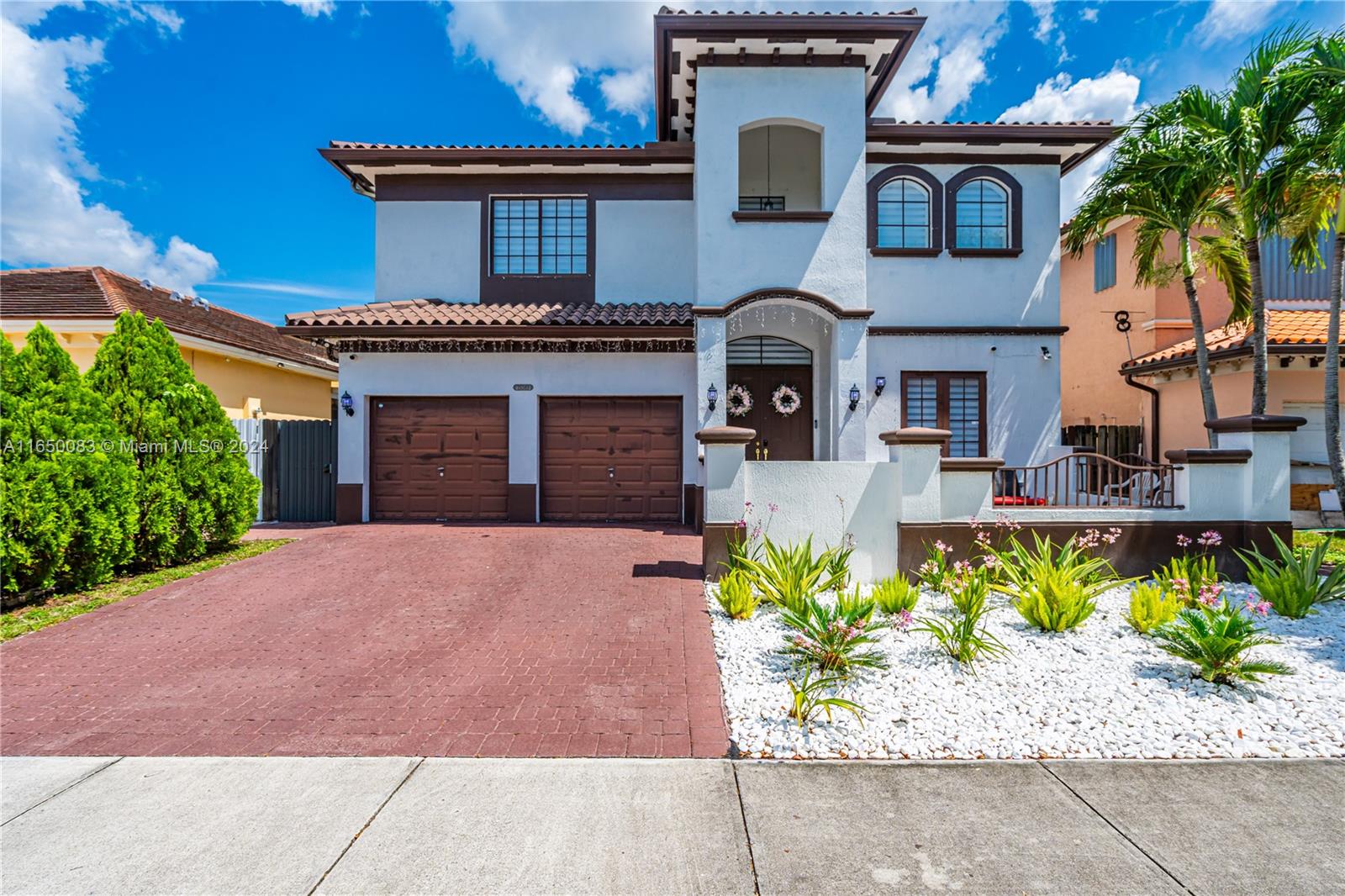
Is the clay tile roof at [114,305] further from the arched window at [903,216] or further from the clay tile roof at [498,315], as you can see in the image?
the arched window at [903,216]

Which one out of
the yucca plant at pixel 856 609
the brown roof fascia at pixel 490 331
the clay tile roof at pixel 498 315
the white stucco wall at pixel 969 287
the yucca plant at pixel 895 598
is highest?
the white stucco wall at pixel 969 287

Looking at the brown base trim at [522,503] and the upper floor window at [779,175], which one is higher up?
A: the upper floor window at [779,175]

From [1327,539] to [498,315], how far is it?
13.4m

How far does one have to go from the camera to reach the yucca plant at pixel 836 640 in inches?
198

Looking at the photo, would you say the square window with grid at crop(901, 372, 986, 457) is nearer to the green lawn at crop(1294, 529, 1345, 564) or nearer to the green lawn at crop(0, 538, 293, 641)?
the green lawn at crop(1294, 529, 1345, 564)

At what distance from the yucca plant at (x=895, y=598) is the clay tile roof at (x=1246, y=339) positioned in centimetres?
969

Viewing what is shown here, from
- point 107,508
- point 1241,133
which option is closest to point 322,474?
point 107,508

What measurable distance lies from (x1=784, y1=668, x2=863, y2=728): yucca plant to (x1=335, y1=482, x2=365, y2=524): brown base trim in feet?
33.9

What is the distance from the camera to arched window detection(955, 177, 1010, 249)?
1254 centimetres

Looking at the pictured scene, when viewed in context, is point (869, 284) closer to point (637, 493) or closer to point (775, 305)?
point (775, 305)

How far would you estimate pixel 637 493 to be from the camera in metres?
12.3

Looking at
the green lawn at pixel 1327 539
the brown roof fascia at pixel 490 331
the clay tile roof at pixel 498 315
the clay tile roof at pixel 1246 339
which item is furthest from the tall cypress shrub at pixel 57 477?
the clay tile roof at pixel 1246 339

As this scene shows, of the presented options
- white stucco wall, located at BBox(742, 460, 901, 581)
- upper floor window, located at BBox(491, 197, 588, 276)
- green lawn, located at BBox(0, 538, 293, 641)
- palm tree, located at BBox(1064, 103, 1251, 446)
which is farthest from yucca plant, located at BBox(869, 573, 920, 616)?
upper floor window, located at BBox(491, 197, 588, 276)

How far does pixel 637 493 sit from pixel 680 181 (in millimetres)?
6645
